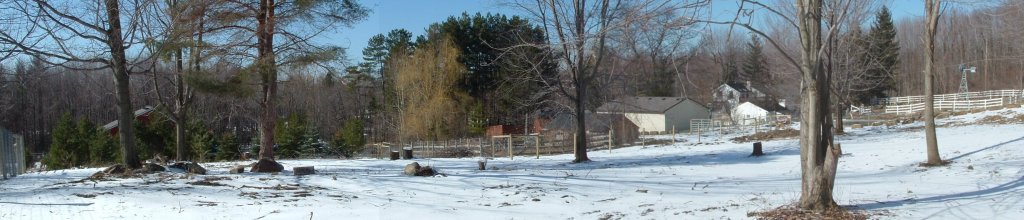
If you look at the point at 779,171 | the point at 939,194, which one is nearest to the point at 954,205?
the point at 939,194

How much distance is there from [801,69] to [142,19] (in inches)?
451

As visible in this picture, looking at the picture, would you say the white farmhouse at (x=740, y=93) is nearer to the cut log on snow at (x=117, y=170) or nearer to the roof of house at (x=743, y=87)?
the roof of house at (x=743, y=87)

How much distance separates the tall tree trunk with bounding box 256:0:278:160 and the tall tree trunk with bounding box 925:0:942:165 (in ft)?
42.2

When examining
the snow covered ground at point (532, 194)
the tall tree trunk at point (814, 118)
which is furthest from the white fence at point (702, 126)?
the tall tree trunk at point (814, 118)

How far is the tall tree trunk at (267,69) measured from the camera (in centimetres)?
1582

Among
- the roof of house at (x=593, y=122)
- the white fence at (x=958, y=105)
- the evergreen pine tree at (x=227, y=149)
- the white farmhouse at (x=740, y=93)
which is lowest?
the evergreen pine tree at (x=227, y=149)

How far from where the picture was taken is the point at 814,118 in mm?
7836

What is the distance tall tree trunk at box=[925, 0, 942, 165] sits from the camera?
13.1 m

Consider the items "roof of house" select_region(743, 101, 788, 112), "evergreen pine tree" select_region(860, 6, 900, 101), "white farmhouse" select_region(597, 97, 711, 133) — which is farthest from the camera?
"roof of house" select_region(743, 101, 788, 112)

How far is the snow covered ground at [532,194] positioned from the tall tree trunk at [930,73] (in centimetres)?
52

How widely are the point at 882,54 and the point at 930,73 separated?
29.4 m

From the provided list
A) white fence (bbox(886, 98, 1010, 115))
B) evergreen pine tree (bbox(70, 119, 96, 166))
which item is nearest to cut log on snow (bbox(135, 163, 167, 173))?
evergreen pine tree (bbox(70, 119, 96, 166))

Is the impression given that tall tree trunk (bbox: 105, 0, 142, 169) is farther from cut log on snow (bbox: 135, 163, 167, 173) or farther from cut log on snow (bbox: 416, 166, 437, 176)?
cut log on snow (bbox: 416, 166, 437, 176)

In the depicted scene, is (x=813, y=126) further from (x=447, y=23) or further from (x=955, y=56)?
(x=955, y=56)
